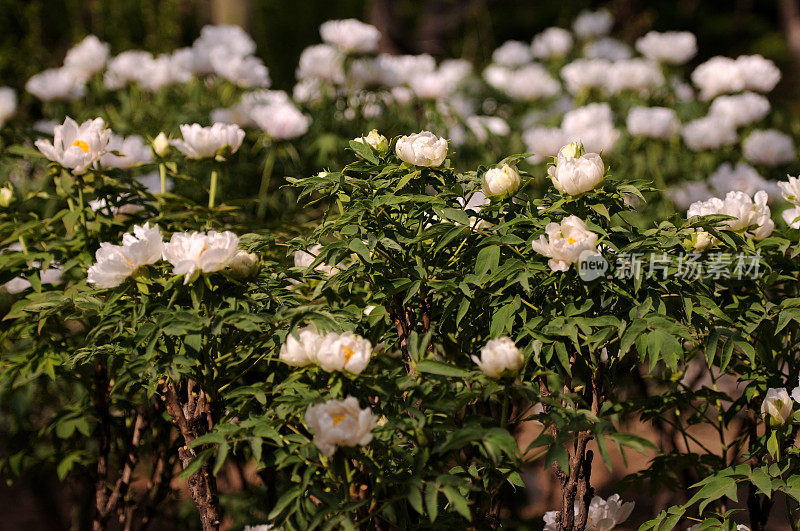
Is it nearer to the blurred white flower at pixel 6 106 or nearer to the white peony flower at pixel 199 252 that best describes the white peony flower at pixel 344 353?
the white peony flower at pixel 199 252

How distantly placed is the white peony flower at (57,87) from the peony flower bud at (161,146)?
4.61 ft

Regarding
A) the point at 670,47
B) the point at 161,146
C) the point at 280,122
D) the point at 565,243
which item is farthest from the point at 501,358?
the point at 670,47

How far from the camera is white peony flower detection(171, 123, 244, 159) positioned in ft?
6.51

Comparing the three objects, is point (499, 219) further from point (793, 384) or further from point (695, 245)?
point (793, 384)

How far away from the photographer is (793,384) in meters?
1.87

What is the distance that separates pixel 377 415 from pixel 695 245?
30.1 inches

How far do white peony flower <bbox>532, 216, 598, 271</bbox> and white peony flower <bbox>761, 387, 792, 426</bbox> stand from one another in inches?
21.1

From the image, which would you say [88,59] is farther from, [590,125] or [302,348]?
[302,348]

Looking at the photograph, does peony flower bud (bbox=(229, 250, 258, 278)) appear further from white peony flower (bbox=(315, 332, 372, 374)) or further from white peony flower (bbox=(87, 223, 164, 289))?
white peony flower (bbox=(315, 332, 372, 374))

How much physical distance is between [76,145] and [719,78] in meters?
2.91

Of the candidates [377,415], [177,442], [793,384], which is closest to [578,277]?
[377,415]

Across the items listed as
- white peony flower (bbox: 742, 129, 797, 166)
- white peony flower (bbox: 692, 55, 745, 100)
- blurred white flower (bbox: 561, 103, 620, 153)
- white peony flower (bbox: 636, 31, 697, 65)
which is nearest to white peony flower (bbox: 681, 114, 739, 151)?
white peony flower (bbox: 742, 129, 797, 166)

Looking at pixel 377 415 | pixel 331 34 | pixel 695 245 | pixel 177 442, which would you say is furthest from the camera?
pixel 331 34

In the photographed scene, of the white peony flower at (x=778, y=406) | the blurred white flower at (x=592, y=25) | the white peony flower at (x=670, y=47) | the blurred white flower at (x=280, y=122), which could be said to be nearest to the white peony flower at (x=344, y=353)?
the white peony flower at (x=778, y=406)
